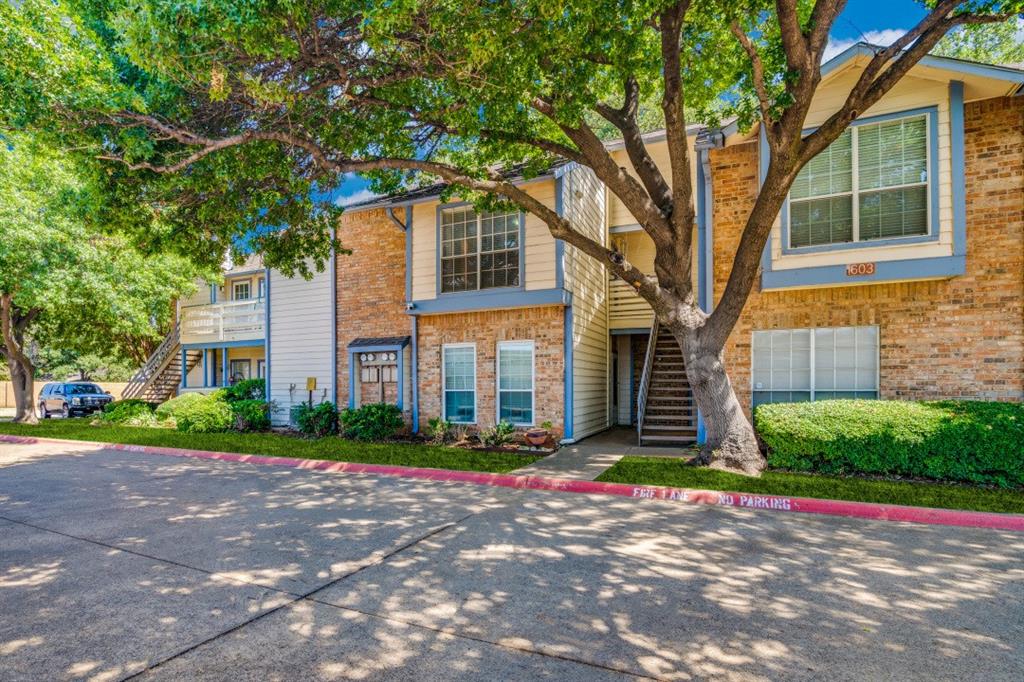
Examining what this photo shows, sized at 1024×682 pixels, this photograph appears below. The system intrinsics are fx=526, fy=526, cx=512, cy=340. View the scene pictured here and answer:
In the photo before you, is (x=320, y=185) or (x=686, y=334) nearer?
(x=686, y=334)

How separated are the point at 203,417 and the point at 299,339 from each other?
3.63 metres

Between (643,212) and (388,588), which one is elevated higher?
(643,212)

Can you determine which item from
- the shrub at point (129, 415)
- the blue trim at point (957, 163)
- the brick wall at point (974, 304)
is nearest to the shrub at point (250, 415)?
the shrub at point (129, 415)

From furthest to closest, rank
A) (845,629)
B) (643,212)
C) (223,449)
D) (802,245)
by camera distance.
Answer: (223,449)
(802,245)
(643,212)
(845,629)

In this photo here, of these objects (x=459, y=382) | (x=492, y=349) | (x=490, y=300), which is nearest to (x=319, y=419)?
(x=459, y=382)

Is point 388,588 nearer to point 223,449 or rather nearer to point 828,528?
point 828,528

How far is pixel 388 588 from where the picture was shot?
447cm

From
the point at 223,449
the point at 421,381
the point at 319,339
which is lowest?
the point at 223,449

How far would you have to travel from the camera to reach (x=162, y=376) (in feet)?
74.2

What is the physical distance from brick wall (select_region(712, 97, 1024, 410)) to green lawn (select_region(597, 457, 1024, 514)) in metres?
2.25

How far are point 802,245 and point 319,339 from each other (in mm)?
12786

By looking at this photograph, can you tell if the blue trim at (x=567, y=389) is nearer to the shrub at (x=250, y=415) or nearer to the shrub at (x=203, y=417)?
the shrub at (x=250, y=415)

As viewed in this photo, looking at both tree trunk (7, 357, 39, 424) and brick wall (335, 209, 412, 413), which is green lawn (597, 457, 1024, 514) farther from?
tree trunk (7, 357, 39, 424)

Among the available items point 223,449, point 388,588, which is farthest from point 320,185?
point 388,588
